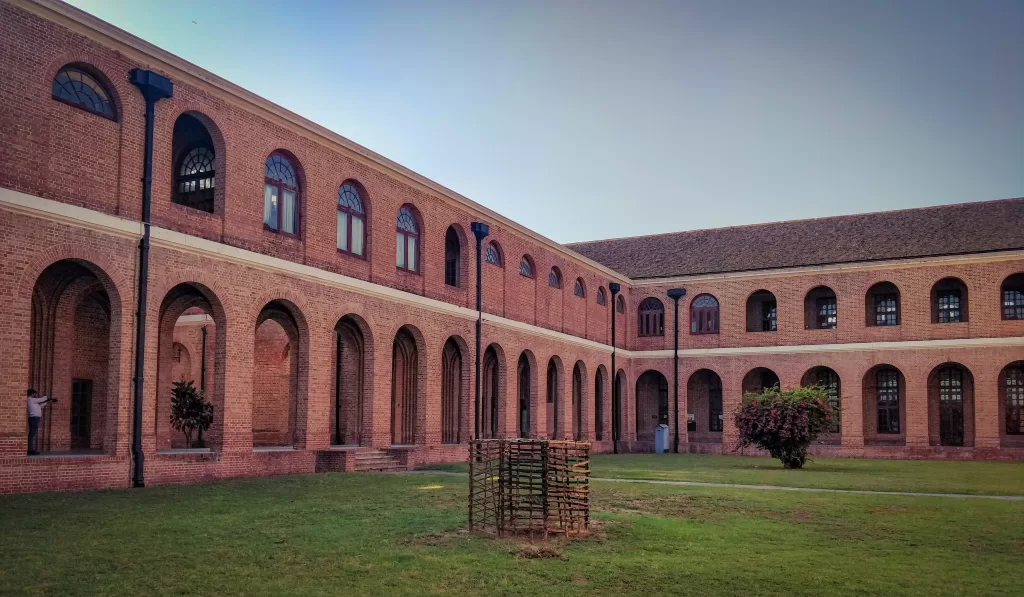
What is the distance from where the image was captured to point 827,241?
39688 millimetres

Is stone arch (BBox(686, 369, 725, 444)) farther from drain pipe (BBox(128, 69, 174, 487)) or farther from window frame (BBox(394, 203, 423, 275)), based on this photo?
drain pipe (BBox(128, 69, 174, 487))

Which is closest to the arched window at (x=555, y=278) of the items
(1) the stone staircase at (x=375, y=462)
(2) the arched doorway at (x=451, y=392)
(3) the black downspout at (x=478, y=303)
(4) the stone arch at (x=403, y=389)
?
(2) the arched doorway at (x=451, y=392)

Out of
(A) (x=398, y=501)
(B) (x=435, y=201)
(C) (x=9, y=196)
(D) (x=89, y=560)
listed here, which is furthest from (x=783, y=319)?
(D) (x=89, y=560)

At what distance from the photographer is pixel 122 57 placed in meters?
16.6

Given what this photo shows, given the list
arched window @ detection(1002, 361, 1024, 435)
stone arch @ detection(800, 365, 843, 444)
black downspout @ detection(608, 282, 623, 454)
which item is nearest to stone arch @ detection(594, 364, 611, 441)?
black downspout @ detection(608, 282, 623, 454)

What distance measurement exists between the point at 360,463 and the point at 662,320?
2287cm

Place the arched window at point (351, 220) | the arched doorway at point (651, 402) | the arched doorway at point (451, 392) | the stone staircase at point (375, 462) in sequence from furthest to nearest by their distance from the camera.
→ the arched doorway at point (651, 402) → the arched doorway at point (451, 392) → the arched window at point (351, 220) → the stone staircase at point (375, 462)

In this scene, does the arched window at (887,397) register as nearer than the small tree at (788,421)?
No

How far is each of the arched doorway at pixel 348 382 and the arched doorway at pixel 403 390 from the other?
7.90 ft

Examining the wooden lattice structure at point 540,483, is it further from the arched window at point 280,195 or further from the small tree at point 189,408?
the small tree at point 189,408

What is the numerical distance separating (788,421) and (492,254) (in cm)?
1080

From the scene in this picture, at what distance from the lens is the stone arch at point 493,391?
29938 mm

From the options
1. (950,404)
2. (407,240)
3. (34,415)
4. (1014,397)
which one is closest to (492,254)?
(407,240)

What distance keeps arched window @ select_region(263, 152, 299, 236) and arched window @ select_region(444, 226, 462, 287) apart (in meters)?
7.54
